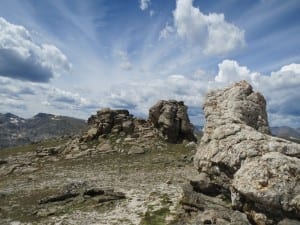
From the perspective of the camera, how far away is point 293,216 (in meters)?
26.7

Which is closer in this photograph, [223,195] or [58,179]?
[223,195]

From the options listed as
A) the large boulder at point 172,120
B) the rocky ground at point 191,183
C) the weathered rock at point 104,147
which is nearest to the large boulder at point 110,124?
the large boulder at point 172,120

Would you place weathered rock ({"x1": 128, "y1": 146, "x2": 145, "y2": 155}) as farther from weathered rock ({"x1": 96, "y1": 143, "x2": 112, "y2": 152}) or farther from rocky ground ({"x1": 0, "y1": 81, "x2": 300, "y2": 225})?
weathered rock ({"x1": 96, "y1": 143, "x2": 112, "y2": 152})

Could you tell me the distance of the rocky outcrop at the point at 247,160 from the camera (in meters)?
27.2

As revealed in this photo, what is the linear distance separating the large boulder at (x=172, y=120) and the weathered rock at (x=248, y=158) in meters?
43.7

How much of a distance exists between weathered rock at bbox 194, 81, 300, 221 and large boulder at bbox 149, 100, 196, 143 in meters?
43.7

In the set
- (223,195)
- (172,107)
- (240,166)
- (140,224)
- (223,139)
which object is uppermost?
(172,107)

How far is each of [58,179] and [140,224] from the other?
93.3 feet

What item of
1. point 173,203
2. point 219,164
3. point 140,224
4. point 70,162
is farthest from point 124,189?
point 70,162

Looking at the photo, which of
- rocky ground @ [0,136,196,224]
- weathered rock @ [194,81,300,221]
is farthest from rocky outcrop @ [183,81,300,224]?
rocky ground @ [0,136,196,224]

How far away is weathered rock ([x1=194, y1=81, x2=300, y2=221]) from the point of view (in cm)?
2720

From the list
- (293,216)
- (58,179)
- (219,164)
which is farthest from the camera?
(58,179)

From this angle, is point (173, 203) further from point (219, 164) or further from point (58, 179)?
point (58, 179)

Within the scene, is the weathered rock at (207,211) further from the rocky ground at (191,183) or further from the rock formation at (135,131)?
the rock formation at (135,131)
